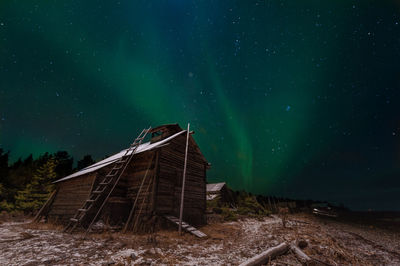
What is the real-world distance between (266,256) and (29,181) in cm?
4647

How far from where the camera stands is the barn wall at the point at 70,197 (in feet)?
48.1

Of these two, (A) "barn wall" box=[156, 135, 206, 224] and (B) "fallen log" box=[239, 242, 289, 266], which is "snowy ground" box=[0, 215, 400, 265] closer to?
(B) "fallen log" box=[239, 242, 289, 266]

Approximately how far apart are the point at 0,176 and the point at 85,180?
109 ft

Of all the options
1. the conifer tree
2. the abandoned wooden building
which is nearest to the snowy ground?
the conifer tree

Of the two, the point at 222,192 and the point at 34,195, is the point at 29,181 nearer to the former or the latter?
the point at 34,195

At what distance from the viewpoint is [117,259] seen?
5.92m

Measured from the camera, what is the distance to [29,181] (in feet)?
118

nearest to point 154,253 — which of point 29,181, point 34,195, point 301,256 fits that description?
point 301,256

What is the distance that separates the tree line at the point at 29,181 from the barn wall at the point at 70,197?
8.11 meters

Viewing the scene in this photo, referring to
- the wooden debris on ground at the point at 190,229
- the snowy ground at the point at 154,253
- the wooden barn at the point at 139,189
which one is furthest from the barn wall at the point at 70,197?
the wooden debris on ground at the point at 190,229

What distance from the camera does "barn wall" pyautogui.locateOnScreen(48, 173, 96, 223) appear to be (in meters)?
14.7

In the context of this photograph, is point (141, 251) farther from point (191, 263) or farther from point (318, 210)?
point (318, 210)

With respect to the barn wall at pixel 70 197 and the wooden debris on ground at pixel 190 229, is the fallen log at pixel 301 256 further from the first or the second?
the barn wall at pixel 70 197

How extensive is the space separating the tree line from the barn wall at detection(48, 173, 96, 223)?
8.11 metres
